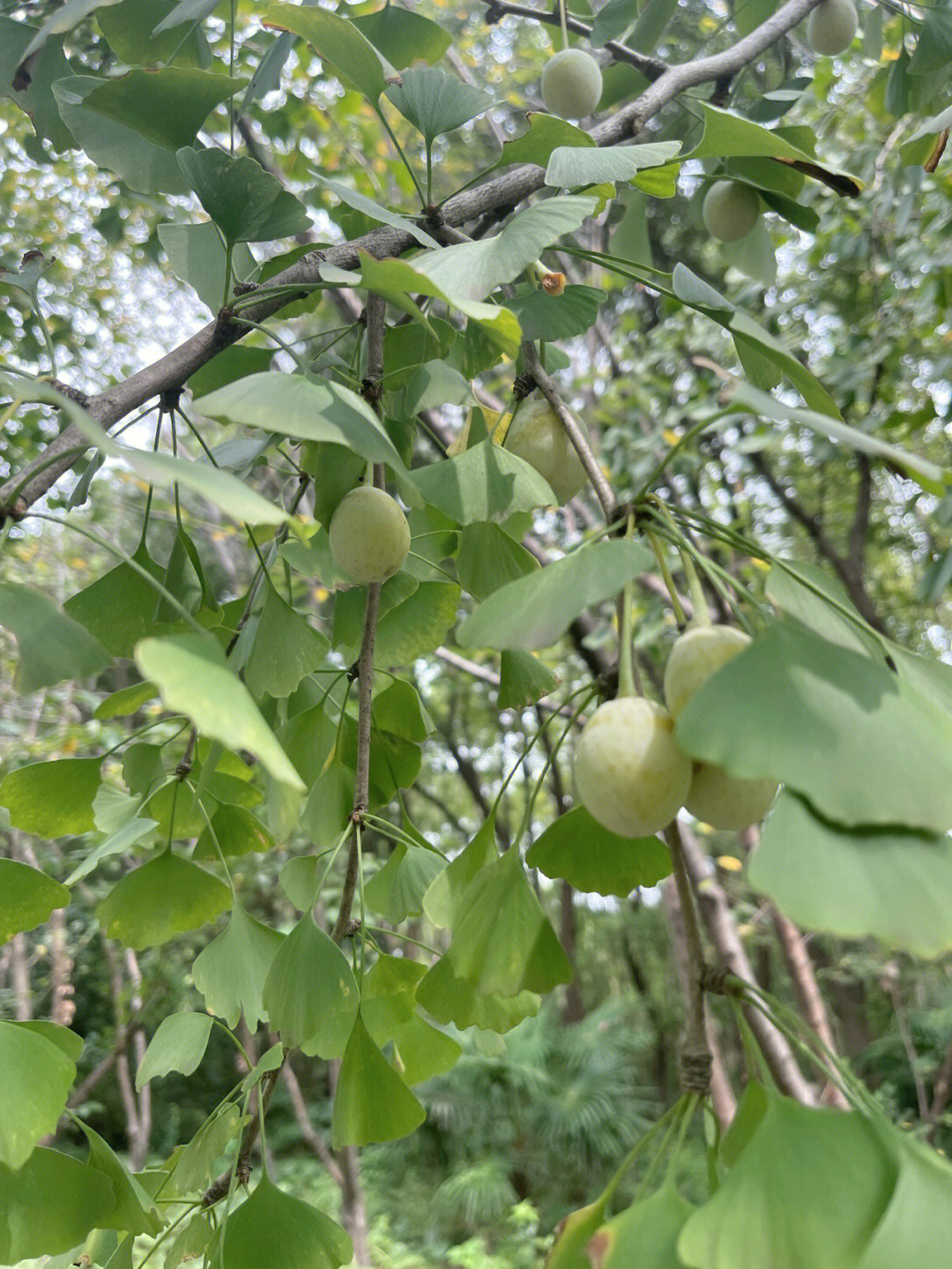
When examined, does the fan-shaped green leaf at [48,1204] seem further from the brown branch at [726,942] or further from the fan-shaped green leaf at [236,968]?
the brown branch at [726,942]

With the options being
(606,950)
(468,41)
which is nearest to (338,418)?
(468,41)

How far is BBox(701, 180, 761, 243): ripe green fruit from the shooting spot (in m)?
0.60

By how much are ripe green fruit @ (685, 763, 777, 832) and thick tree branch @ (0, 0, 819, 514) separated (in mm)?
227

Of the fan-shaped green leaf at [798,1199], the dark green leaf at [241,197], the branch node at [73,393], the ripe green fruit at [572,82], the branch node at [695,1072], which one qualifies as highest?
the ripe green fruit at [572,82]

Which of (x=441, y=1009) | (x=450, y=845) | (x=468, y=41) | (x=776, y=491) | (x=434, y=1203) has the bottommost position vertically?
(x=434, y=1203)

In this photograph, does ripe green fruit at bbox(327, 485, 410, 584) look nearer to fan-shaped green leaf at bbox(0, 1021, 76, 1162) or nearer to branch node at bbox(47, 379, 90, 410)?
branch node at bbox(47, 379, 90, 410)

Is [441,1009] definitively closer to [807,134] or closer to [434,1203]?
[807,134]

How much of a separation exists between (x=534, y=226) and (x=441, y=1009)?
0.35 metres

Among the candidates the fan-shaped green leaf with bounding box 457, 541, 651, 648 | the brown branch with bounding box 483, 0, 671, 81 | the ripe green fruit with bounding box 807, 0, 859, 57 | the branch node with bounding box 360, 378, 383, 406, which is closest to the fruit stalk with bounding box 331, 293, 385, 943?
the branch node with bounding box 360, 378, 383, 406

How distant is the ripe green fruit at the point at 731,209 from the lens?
601 mm

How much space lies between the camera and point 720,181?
63 cm

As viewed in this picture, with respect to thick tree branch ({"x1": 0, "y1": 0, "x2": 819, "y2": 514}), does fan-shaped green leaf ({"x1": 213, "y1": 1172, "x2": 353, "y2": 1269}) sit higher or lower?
lower

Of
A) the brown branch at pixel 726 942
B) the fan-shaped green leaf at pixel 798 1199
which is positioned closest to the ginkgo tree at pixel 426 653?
the fan-shaped green leaf at pixel 798 1199

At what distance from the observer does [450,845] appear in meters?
5.05
